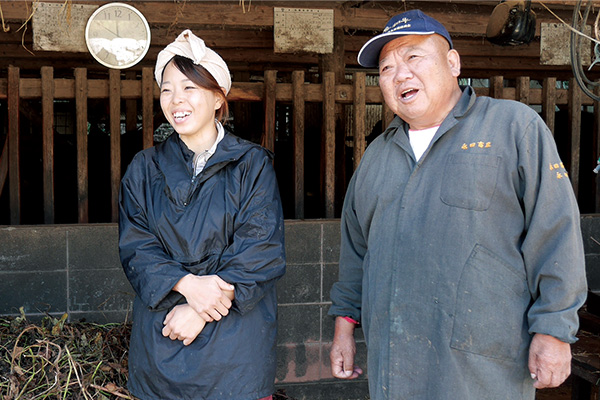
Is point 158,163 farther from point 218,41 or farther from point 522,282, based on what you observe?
point 218,41

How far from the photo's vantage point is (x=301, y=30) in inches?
193

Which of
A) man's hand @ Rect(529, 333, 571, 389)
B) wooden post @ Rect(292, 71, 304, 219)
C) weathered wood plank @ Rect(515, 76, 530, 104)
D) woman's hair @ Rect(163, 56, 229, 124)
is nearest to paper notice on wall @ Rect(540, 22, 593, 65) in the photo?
weathered wood plank @ Rect(515, 76, 530, 104)

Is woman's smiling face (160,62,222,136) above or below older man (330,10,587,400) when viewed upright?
above

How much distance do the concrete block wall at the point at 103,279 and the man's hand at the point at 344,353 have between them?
1758mm

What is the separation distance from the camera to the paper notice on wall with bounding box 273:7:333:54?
16.1 ft

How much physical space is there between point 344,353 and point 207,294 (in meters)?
0.58

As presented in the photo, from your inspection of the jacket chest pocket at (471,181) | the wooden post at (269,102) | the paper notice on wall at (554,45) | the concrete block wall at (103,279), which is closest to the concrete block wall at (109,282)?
the concrete block wall at (103,279)

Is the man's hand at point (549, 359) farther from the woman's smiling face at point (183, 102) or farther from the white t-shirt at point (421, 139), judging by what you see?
the woman's smiling face at point (183, 102)

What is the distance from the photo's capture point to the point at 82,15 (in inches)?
181

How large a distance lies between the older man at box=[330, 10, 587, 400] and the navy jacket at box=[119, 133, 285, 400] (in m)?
0.42

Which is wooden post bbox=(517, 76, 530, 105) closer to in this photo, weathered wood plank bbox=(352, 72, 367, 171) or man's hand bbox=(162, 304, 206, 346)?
weathered wood plank bbox=(352, 72, 367, 171)

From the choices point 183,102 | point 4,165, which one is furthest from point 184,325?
point 4,165

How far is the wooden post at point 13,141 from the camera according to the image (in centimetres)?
401

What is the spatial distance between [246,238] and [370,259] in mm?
454
